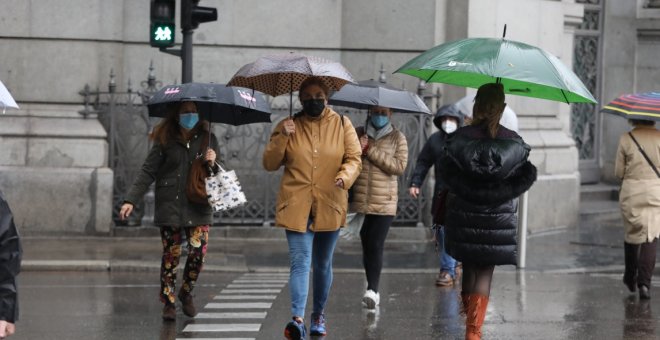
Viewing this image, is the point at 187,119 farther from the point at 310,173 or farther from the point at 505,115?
the point at 505,115

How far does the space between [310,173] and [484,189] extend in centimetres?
139

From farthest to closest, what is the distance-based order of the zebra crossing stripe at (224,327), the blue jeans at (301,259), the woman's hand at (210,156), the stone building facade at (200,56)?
1. the stone building facade at (200,56)
2. the woman's hand at (210,156)
3. the zebra crossing stripe at (224,327)
4. the blue jeans at (301,259)

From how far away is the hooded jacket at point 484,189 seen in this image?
24.4 feet

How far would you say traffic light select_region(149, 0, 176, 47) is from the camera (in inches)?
550

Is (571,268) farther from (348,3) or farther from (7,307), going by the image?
(7,307)

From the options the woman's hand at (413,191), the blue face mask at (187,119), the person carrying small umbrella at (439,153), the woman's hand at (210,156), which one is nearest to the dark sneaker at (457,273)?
the person carrying small umbrella at (439,153)

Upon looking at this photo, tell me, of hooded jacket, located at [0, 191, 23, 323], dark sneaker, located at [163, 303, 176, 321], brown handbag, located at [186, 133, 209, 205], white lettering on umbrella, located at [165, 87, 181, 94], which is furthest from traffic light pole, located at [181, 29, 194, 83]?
hooded jacket, located at [0, 191, 23, 323]

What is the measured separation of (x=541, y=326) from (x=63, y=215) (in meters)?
7.49

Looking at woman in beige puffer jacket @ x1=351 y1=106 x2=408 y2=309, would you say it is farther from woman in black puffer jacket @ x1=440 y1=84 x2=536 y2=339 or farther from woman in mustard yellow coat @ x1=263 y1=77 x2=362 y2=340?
woman in black puffer jacket @ x1=440 y1=84 x2=536 y2=339

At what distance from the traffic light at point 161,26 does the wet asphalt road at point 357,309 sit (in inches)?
108

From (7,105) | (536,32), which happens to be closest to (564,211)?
(536,32)

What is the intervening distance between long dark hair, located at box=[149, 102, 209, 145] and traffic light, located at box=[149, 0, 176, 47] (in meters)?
4.52

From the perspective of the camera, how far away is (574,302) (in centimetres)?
1094

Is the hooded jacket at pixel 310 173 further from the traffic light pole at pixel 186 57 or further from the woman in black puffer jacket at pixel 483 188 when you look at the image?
the traffic light pole at pixel 186 57
